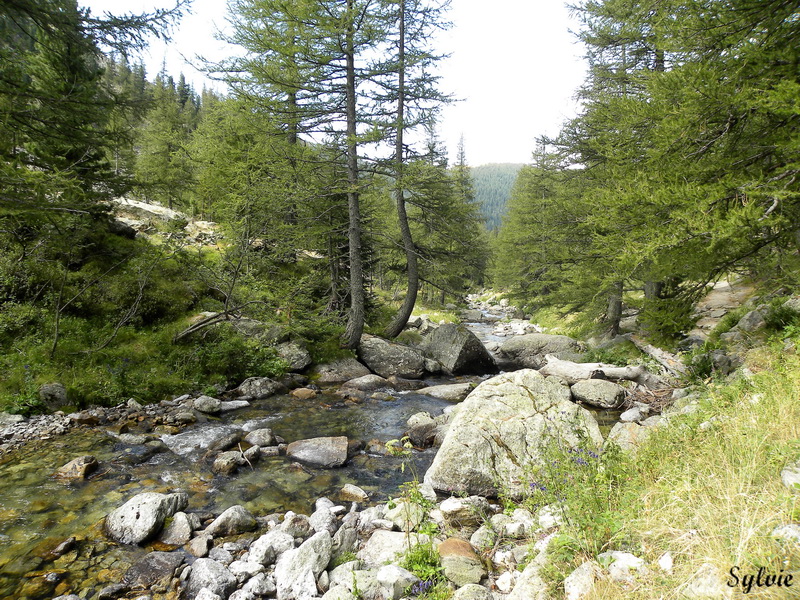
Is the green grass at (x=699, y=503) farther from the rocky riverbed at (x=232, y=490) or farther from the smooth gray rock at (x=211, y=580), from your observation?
the smooth gray rock at (x=211, y=580)

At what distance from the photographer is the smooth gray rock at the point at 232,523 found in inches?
192

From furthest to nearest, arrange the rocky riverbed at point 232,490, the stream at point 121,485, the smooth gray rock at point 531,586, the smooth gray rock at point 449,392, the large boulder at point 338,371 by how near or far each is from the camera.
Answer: the large boulder at point 338,371 → the smooth gray rock at point 449,392 → the stream at point 121,485 → the rocky riverbed at point 232,490 → the smooth gray rock at point 531,586

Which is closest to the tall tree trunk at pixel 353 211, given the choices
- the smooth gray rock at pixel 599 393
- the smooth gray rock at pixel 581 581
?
the smooth gray rock at pixel 599 393

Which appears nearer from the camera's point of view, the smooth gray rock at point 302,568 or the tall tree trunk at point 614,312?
the smooth gray rock at point 302,568

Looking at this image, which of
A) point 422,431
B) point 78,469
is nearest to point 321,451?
point 422,431

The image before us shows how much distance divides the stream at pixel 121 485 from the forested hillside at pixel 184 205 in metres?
2.37

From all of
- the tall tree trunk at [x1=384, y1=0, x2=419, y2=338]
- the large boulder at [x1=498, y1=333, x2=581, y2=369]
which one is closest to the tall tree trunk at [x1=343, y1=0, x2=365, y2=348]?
the tall tree trunk at [x1=384, y1=0, x2=419, y2=338]

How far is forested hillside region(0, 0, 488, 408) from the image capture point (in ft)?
24.0

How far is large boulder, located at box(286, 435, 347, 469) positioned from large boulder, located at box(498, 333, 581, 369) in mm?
10635

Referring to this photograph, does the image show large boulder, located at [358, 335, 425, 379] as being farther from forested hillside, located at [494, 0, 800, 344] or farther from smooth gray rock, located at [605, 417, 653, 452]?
smooth gray rock, located at [605, 417, 653, 452]

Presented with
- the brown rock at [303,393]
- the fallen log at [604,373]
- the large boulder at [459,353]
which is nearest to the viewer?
the brown rock at [303,393]

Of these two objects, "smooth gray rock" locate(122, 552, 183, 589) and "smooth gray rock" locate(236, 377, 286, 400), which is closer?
"smooth gray rock" locate(122, 552, 183, 589)

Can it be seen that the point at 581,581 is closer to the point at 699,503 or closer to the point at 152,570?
the point at 699,503

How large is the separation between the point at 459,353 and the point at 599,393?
573cm
